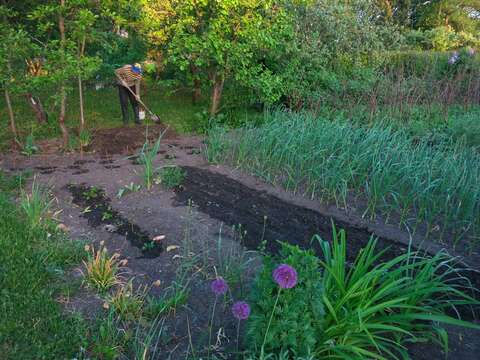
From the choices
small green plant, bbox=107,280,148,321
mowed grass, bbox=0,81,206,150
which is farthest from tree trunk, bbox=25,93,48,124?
small green plant, bbox=107,280,148,321

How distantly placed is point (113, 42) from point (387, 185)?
4490mm

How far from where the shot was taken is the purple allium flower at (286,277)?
1805 mm

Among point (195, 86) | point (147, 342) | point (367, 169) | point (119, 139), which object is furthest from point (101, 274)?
point (195, 86)

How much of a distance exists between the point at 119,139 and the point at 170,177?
2009 mm

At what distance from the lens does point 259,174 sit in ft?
16.3

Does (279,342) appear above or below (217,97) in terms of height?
above

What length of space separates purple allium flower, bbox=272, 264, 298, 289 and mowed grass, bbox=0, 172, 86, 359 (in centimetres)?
117

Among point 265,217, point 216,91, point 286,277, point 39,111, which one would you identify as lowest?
point 39,111

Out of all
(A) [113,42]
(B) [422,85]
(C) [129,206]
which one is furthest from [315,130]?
(A) [113,42]

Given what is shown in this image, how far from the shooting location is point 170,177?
4.73m

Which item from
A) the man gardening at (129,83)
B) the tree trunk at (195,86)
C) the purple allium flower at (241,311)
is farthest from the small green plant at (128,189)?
the tree trunk at (195,86)

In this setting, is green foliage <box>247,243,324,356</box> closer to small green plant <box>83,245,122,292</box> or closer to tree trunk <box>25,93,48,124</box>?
small green plant <box>83,245,122,292</box>

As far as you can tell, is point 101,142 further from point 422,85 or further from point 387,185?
point 422,85

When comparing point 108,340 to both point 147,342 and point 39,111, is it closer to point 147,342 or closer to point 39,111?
point 147,342
